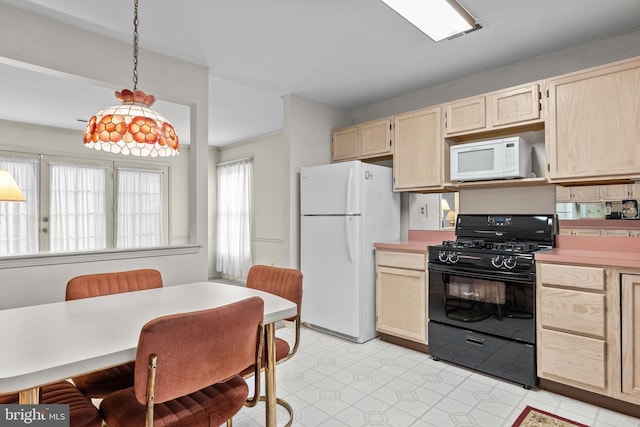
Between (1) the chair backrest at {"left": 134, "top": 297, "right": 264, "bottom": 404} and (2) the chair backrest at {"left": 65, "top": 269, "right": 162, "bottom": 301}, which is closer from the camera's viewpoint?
(1) the chair backrest at {"left": 134, "top": 297, "right": 264, "bottom": 404}

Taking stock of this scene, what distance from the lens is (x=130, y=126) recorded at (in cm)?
153

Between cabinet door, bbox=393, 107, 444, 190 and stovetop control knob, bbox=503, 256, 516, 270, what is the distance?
2.88ft

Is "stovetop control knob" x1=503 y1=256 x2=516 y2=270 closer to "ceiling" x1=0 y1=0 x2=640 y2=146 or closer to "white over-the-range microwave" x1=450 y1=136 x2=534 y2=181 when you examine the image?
"white over-the-range microwave" x1=450 y1=136 x2=534 y2=181

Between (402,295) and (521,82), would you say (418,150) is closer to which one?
(521,82)

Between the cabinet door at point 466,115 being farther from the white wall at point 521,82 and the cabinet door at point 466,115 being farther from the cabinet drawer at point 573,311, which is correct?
the cabinet drawer at point 573,311

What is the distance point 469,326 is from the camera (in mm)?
2682

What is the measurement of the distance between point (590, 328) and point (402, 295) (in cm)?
132

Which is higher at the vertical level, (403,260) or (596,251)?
(596,251)

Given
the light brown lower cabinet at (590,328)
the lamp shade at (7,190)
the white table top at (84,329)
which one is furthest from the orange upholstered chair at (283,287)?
the lamp shade at (7,190)

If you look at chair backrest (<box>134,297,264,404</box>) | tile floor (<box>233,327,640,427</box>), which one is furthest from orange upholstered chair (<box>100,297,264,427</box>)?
tile floor (<box>233,327,640,427</box>)

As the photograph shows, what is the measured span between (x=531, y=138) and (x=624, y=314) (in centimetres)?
145

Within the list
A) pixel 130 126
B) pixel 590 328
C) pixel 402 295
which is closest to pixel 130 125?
pixel 130 126

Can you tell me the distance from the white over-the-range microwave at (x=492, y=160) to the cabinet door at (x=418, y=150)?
0.16 m

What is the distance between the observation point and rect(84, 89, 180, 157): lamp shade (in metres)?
1.52
